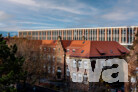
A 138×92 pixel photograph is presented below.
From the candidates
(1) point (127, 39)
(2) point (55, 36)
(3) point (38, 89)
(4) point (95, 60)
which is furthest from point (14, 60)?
(2) point (55, 36)

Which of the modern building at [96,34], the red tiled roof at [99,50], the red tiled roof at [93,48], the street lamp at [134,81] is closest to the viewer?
the street lamp at [134,81]

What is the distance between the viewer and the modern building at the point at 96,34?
73688 millimetres

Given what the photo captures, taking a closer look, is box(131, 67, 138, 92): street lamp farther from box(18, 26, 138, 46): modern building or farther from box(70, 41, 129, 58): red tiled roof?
box(18, 26, 138, 46): modern building

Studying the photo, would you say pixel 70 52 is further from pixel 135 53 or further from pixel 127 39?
pixel 127 39

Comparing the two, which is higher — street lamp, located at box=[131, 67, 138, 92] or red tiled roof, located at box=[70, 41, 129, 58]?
red tiled roof, located at box=[70, 41, 129, 58]

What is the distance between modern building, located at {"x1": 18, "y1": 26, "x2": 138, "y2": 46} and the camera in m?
73.7

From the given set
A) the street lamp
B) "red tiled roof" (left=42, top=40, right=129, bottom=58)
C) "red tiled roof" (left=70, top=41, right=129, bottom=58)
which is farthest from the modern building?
the street lamp

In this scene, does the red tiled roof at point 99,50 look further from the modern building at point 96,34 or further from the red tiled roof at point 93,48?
the modern building at point 96,34

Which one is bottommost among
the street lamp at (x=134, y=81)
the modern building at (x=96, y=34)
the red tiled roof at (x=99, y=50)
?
the street lamp at (x=134, y=81)

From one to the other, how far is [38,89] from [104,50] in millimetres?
19733

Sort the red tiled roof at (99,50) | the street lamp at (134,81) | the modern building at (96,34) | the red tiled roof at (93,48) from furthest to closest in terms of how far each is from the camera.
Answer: the modern building at (96,34) → the red tiled roof at (93,48) → the red tiled roof at (99,50) → the street lamp at (134,81)

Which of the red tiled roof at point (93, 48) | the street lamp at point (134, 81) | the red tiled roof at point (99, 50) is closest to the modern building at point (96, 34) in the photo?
the red tiled roof at point (93, 48)

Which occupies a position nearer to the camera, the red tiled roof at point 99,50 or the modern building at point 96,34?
the red tiled roof at point 99,50

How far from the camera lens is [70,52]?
48.4 m
